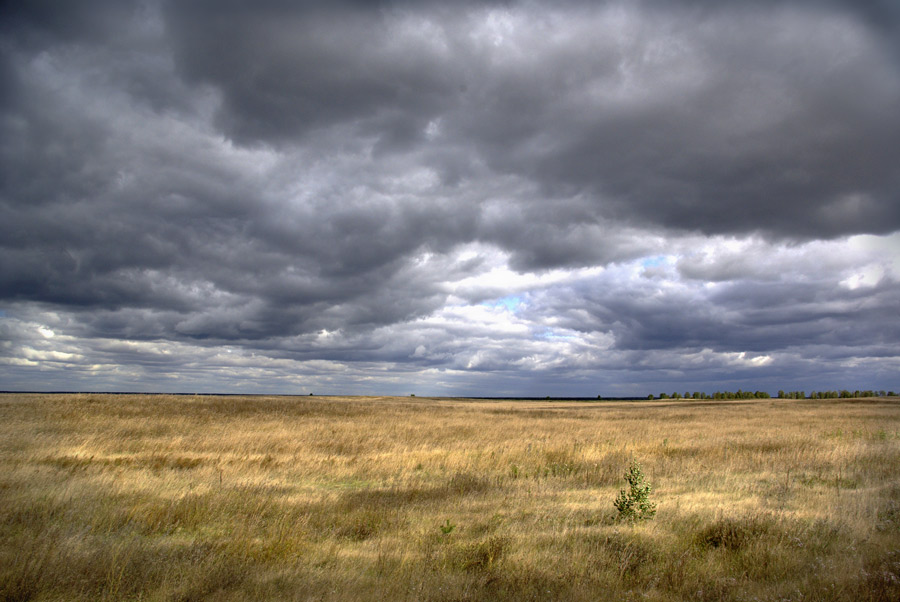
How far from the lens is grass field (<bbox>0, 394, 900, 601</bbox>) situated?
21.8 ft

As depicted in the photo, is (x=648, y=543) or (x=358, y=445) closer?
(x=648, y=543)

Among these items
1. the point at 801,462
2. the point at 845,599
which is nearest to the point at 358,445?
the point at 801,462

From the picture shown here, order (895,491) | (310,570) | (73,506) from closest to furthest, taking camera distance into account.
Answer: (310,570) → (73,506) → (895,491)

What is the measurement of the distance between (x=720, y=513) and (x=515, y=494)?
5.15 meters

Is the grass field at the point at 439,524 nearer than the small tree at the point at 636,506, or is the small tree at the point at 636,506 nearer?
the grass field at the point at 439,524

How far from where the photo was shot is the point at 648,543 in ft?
27.9

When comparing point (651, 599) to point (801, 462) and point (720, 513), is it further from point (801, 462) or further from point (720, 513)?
point (801, 462)

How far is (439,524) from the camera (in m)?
10.2

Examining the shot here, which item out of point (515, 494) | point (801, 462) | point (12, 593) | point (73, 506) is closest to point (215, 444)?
point (73, 506)

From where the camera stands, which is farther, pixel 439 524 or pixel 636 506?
pixel 636 506

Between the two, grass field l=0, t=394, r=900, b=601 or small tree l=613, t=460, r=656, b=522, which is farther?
small tree l=613, t=460, r=656, b=522

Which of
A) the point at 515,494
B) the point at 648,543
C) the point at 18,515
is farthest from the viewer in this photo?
the point at 515,494

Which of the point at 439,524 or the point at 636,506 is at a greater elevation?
the point at 636,506

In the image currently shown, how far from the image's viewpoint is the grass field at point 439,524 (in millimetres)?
6645
